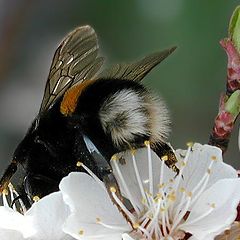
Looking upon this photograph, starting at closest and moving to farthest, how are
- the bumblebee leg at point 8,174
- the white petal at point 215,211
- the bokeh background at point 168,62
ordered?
the white petal at point 215,211
the bumblebee leg at point 8,174
the bokeh background at point 168,62

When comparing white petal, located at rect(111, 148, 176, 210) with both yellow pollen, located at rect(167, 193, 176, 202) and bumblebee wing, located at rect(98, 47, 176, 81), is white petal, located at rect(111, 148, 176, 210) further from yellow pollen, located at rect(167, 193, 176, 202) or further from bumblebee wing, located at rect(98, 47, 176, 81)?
bumblebee wing, located at rect(98, 47, 176, 81)

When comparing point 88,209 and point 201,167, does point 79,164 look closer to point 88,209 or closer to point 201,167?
point 88,209

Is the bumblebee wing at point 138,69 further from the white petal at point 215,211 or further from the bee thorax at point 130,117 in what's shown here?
the white petal at point 215,211

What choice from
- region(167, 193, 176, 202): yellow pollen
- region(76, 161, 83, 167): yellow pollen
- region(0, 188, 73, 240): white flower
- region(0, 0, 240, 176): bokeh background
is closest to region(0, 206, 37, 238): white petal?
region(0, 188, 73, 240): white flower

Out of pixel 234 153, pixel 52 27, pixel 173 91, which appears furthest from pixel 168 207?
pixel 52 27

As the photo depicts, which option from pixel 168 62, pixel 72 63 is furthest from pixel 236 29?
pixel 168 62

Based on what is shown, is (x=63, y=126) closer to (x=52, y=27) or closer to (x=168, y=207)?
(x=168, y=207)

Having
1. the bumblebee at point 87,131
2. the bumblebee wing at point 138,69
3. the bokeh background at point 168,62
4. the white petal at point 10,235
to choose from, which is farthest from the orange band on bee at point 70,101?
the bokeh background at point 168,62
